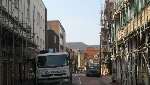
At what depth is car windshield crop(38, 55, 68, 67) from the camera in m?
33.8

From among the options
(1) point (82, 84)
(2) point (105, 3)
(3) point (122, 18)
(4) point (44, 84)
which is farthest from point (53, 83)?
(2) point (105, 3)

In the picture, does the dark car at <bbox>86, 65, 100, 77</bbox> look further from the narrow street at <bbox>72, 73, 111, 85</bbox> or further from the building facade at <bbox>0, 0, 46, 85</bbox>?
the building facade at <bbox>0, 0, 46, 85</bbox>

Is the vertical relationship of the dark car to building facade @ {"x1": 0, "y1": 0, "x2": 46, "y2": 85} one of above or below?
below

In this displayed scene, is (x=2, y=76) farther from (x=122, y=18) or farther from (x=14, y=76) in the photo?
(x=122, y=18)

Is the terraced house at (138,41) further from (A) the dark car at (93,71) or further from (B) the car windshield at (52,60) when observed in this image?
(A) the dark car at (93,71)

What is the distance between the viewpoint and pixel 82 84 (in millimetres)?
47062

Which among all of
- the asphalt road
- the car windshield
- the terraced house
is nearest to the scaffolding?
the car windshield

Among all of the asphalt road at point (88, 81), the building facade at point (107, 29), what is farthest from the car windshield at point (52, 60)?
the building facade at point (107, 29)

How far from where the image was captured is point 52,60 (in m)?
34.2

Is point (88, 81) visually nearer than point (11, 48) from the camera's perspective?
No

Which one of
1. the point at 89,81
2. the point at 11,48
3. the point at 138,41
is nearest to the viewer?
the point at 138,41

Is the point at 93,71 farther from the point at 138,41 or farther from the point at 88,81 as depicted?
the point at 138,41

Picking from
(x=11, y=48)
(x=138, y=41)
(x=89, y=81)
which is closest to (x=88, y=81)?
(x=89, y=81)

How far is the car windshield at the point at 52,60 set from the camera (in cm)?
3384
